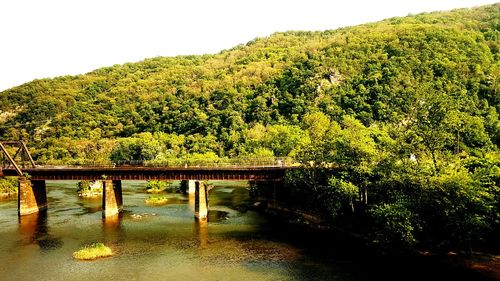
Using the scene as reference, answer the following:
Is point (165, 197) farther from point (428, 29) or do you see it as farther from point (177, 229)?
point (428, 29)

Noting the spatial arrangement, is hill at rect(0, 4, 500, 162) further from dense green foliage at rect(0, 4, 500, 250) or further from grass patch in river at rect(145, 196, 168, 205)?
grass patch in river at rect(145, 196, 168, 205)

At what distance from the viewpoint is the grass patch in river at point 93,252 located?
53.6 m

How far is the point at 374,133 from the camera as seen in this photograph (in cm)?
8681

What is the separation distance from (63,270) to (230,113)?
136 m

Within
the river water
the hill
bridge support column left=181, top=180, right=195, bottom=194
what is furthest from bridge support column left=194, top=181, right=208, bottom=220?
the hill

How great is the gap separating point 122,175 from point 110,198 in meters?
4.48

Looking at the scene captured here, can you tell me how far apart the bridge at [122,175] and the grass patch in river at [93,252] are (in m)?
20.6

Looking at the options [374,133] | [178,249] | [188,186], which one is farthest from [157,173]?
[374,133]

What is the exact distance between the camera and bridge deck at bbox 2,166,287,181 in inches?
2943

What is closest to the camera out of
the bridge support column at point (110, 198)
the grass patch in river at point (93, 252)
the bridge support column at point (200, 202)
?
the grass patch in river at point (93, 252)

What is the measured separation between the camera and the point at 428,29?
589ft

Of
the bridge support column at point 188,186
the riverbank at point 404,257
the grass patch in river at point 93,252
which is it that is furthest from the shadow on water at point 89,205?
the riverbank at point 404,257

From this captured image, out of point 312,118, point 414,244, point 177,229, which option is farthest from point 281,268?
point 312,118

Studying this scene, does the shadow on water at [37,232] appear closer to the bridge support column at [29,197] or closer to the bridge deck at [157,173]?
the bridge support column at [29,197]
